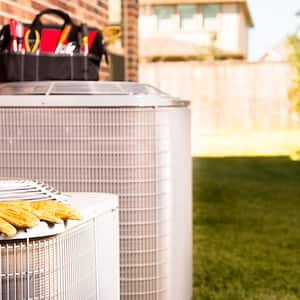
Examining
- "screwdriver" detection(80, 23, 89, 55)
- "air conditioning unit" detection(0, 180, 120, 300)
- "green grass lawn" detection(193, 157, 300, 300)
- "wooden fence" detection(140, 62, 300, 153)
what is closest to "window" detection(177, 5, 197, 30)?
"wooden fence" detection(140, 62, 300, 153)

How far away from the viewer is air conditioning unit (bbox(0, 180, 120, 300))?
218 cm

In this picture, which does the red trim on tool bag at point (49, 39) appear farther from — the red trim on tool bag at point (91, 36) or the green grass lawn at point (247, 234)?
the green grass lawn at point (247, 234)

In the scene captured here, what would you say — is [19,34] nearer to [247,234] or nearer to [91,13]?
[91,13]

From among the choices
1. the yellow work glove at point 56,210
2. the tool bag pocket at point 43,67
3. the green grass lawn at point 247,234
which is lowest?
the green grass lawn at point 247,234

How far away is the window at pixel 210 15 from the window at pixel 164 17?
4.30ft

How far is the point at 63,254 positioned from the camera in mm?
2262

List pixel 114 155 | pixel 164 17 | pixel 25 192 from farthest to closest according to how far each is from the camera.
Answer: pixel 164 17, pixel 114 155, pixel 25 192

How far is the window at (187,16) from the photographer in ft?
112

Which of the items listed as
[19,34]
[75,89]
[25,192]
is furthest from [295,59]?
[25,192]

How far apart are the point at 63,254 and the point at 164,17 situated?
3238cm

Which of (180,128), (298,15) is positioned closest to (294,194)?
(298,15)

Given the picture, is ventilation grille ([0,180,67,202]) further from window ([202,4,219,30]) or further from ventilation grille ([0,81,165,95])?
window ([202,4,219,30])

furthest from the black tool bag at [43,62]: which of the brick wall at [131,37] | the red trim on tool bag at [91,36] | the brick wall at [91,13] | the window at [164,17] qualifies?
the window at [164,17]

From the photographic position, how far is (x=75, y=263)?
2.35m
